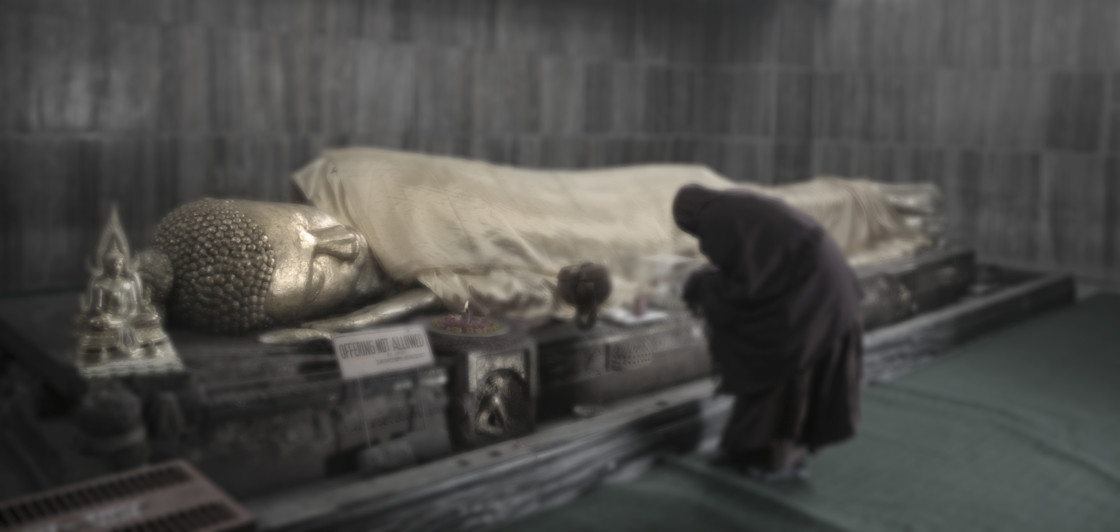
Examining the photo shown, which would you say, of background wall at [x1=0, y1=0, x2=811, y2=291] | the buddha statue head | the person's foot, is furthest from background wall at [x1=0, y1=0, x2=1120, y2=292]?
the person's foot

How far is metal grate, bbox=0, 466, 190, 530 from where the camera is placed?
1561mm

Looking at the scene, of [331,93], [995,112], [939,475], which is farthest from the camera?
[995,112]

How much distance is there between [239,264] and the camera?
248cm

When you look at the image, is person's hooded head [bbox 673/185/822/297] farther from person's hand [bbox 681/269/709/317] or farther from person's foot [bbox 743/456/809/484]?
person's foot [bbox 743/456/809/484]

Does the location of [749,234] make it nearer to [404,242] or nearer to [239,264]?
[404,242]

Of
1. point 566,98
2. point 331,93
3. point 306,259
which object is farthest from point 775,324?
point 566,98

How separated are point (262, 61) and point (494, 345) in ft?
10.3

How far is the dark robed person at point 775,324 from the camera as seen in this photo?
8.09 feet

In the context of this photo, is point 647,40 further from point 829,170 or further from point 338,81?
point 338,81

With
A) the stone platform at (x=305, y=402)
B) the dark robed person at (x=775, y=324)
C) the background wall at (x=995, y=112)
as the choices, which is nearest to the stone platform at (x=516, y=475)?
the stone platform at (x=305, y=402)

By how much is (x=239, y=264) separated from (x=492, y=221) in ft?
3.35

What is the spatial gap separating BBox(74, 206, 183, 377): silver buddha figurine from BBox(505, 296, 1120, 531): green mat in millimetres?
993

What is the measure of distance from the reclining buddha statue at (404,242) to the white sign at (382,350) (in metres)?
0.28

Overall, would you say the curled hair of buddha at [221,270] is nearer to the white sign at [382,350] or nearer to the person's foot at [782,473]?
the white sign at [382,350]
